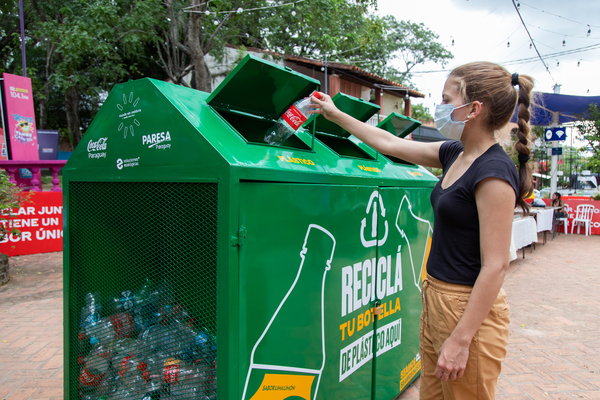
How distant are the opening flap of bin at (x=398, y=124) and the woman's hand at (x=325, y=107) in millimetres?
890

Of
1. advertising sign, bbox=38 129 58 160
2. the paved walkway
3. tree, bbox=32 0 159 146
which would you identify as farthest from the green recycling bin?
advertising sign, bbox=38 129 58 160

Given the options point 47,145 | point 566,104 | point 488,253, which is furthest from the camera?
point 47,145

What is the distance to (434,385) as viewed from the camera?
1.67 metres

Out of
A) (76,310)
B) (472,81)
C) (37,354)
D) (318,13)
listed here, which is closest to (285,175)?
(472,81)

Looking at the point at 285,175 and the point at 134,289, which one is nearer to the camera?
the point at 285,175

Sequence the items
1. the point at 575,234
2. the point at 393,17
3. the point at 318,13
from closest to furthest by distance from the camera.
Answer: the point at 318,13 < the point at 575,234 < the point at 393,17

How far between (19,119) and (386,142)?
9.97 metres

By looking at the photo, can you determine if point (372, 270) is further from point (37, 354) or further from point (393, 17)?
point (393, 17)

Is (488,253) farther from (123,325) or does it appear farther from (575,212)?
(575,212)

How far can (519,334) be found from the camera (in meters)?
4.29

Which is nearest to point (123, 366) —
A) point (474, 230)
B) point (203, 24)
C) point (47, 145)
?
point (474, 230)

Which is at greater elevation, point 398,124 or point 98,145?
point 398,124

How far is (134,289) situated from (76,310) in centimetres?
46

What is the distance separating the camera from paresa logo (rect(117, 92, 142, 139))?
5.88 ft
